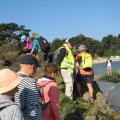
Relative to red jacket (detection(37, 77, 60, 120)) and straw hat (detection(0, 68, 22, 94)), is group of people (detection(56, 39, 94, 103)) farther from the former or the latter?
straw hat (detection(0, 68, 22, 94))

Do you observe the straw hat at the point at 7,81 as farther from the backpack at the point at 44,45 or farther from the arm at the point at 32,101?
the backpack at the point at 44,45

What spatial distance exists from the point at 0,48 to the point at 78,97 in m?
7.15

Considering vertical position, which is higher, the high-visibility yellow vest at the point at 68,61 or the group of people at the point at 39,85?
the high-visibility yellow vest at the point at 68,61

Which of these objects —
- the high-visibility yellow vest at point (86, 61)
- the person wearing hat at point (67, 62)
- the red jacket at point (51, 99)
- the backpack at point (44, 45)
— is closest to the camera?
the red jacket at point (51, 99)


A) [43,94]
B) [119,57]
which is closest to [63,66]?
[43,94]

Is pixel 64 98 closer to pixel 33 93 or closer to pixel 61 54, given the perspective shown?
pixel 61 54

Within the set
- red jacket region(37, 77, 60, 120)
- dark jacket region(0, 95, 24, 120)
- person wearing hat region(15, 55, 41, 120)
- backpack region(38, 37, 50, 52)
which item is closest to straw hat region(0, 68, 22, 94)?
dark jacket region(0, 95, 24, 120)

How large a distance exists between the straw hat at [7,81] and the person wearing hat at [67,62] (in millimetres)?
7301

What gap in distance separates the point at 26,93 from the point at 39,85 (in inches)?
41.3

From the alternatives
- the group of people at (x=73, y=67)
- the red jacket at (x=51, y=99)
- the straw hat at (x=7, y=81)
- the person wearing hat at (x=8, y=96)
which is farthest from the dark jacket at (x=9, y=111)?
the group of people at (x=73, y=67)

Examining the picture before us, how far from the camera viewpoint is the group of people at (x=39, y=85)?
4.78 m

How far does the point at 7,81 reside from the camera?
16.1 feet

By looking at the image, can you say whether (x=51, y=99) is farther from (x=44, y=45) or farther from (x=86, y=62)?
(x=44, y=45)

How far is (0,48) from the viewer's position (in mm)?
19688
